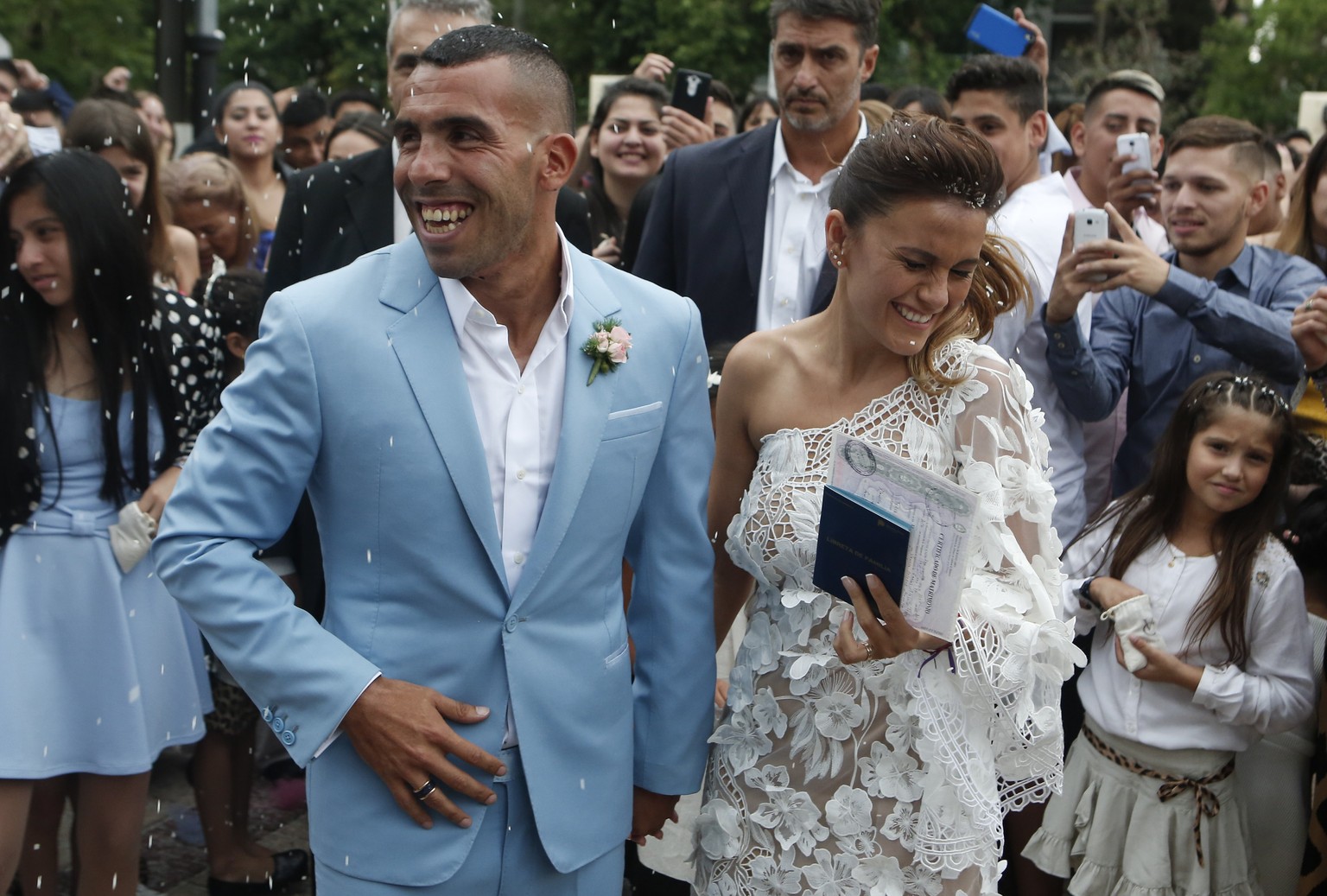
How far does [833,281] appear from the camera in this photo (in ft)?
15.0

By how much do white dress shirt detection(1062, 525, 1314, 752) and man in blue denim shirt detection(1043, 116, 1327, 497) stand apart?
0.76 meters

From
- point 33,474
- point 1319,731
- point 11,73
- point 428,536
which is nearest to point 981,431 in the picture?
point 428,536

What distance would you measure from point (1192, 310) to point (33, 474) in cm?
→ 381

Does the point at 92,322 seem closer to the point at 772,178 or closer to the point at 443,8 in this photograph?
the point at 443,8

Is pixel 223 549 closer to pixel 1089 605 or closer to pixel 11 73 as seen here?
pixel 1089 605

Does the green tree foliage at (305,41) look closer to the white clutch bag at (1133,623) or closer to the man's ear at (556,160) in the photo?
the white clutch bag at (1133,623)

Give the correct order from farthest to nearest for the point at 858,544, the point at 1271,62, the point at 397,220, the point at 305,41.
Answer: the point at 305,41, the point at 1271,62, the point at 397,220, the point at 858,544

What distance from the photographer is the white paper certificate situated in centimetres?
245

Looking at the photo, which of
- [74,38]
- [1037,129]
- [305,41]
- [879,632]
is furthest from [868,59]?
[305,41]

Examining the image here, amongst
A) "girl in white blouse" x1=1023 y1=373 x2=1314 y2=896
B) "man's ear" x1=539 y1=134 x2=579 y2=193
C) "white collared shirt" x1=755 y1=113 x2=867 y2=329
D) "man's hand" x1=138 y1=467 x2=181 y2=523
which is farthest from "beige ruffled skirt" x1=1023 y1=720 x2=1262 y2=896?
"man's hand" x1=138 y1=467 x2=181 y2=523

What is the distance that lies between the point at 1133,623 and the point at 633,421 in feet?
7.06

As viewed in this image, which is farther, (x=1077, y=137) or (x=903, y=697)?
(x=1077, y=137)

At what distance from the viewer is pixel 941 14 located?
2903 centimetres

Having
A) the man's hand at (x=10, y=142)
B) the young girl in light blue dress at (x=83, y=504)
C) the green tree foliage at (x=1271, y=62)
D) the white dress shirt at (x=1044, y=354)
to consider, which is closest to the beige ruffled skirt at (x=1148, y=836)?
the white dress shirt at (x=1044, y=354)
